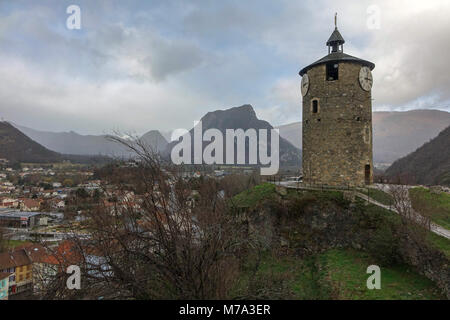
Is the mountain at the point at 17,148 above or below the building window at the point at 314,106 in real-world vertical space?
above

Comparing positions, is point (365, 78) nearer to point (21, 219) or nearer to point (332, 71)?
point (332, 71)

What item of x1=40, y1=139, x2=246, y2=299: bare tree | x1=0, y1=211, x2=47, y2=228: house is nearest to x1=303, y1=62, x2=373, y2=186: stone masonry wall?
x1=40, y1=139, x2=246, y2=299: bare tree

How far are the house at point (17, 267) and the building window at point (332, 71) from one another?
32.3 meters

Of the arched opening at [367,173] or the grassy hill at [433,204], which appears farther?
the arched opening at [367,173]

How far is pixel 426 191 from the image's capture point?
1664 cm

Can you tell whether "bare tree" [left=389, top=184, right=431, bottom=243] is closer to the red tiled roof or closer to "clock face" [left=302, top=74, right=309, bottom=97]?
"clock face" [left=302, top=74, right=309, bottom=97]

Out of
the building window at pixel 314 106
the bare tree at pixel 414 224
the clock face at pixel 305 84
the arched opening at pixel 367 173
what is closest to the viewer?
the bare tree at pixel 414 224

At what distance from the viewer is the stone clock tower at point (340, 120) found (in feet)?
58.0

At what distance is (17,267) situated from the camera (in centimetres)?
2552

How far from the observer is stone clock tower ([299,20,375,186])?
1767cm

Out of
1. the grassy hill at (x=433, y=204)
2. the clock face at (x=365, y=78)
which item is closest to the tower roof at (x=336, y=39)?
the clock face at (x=365, y=78)

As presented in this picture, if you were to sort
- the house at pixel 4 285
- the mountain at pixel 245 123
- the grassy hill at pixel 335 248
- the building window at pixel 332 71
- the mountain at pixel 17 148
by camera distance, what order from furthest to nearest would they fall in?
the mountain at pixel 245 123, the mountain at pixel 17 148, the house at pixel 4 285, the building window at pixel 332 71, the grassy hill at pixel 335 248

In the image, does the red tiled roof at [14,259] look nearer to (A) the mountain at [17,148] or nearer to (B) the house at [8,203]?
(B) the house at [8,203]

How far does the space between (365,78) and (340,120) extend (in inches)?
145
